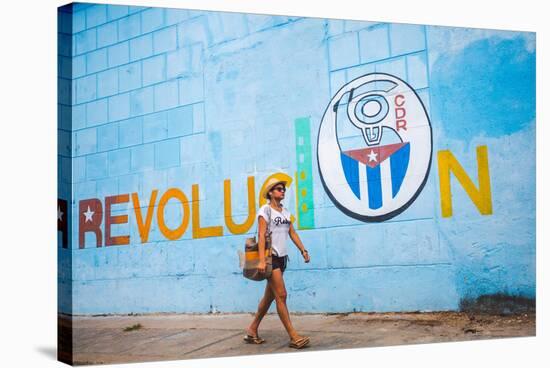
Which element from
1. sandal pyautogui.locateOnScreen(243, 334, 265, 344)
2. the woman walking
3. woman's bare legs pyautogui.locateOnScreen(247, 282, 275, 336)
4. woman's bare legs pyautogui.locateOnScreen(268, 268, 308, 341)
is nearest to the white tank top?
the woman walking

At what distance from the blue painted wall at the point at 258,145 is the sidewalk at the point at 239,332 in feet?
0.47

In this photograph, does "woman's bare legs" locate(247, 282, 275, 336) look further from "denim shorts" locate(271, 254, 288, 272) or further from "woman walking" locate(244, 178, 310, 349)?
"denim shorts" locate(271, 254, 288, 272)

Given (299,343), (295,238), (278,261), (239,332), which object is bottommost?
(299,343)

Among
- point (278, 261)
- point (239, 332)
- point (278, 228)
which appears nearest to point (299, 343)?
point (239, 332)

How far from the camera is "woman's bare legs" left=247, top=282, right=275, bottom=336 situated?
9.41 meters

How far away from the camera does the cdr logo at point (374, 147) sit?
393 inches

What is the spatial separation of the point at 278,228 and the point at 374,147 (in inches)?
58.8

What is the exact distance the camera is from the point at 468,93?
1045 centimetres

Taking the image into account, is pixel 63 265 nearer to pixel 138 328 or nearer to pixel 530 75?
pixel 138 328

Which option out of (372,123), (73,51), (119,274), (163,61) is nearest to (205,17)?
(163,61)

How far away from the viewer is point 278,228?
9531 millimetres

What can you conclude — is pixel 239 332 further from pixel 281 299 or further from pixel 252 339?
pixel 281 299

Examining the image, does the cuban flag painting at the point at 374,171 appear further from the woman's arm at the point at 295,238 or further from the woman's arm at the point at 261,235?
the woman's arm at the point at 261,235

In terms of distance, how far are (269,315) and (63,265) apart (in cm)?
219
